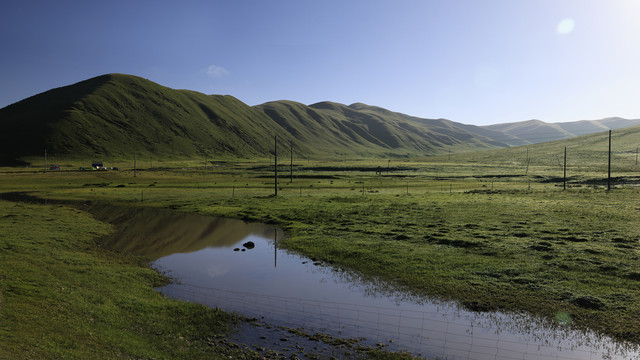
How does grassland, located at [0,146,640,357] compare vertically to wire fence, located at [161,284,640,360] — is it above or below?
above

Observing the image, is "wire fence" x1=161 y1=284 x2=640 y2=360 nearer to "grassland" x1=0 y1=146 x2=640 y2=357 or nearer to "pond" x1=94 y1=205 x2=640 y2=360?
"pond" x1=94 y1=205 x2=640 y2=360

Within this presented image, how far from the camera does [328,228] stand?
39375mm

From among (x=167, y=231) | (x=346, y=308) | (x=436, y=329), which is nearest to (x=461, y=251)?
(x=436, y=329)

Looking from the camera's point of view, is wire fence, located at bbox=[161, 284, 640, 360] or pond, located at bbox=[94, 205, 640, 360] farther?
pond, located at bbox=[94, 205, 640, 360]

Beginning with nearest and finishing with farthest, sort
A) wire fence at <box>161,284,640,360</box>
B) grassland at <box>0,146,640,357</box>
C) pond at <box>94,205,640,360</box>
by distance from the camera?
1. wire fence at <box>161,284,640,360</box>
2. pond at <box>94,205,640,360</box>
3. grassland at <box>0,146,640,357</box>

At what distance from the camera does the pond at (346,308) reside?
51.2ft

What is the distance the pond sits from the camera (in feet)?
51.2

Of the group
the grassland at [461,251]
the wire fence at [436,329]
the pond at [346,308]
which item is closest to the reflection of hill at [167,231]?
the pond at [346,308]

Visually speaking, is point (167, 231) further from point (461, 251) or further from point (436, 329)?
point (436, 329)

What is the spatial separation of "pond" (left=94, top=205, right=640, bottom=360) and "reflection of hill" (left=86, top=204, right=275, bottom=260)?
1.33 feet

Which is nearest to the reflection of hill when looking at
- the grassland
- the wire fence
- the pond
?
the pond

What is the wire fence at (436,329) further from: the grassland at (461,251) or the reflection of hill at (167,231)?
the reflection of hill at (167,231)

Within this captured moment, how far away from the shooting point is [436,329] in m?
17.2

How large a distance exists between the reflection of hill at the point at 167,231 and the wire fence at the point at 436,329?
14.0 meters
